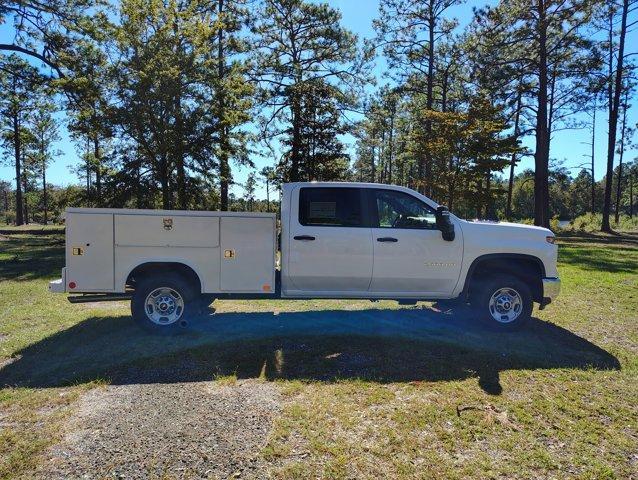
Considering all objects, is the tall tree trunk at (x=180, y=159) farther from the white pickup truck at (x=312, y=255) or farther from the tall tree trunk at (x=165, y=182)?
the white pickup truck at (x=312, y=255)

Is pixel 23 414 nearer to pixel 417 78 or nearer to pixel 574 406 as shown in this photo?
pixel 574 406

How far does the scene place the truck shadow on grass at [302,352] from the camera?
4.88 meters

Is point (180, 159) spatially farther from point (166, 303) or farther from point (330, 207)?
point (330, 207)

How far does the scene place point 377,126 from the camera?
26.9m

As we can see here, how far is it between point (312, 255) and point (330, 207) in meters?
0.70

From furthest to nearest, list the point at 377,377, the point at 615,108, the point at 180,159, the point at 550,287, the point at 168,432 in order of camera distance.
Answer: the point at 615,108
the point at 180,159
the point at 550,287
the point at 377,377
the point at 168,432

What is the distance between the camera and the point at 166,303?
6199 millimetres

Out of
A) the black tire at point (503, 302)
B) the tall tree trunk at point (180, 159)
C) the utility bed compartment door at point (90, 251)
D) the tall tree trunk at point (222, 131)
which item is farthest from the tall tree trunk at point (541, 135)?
the utility bed compartment door at point (90, 251)

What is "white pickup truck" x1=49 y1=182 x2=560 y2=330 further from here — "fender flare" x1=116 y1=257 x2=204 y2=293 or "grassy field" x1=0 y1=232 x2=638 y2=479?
"grassy field" x1=0 y1=232 x2=638 y2=479

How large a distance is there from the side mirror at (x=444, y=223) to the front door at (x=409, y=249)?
102 mm

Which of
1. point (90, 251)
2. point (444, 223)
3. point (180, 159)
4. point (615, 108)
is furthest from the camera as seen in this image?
point (615, 108)

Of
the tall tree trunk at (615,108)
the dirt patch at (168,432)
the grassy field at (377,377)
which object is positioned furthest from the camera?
the tall tree trunk at (615,108)

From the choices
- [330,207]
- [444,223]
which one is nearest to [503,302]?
[444,223]

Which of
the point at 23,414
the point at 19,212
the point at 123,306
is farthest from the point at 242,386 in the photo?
the point at 19,212
